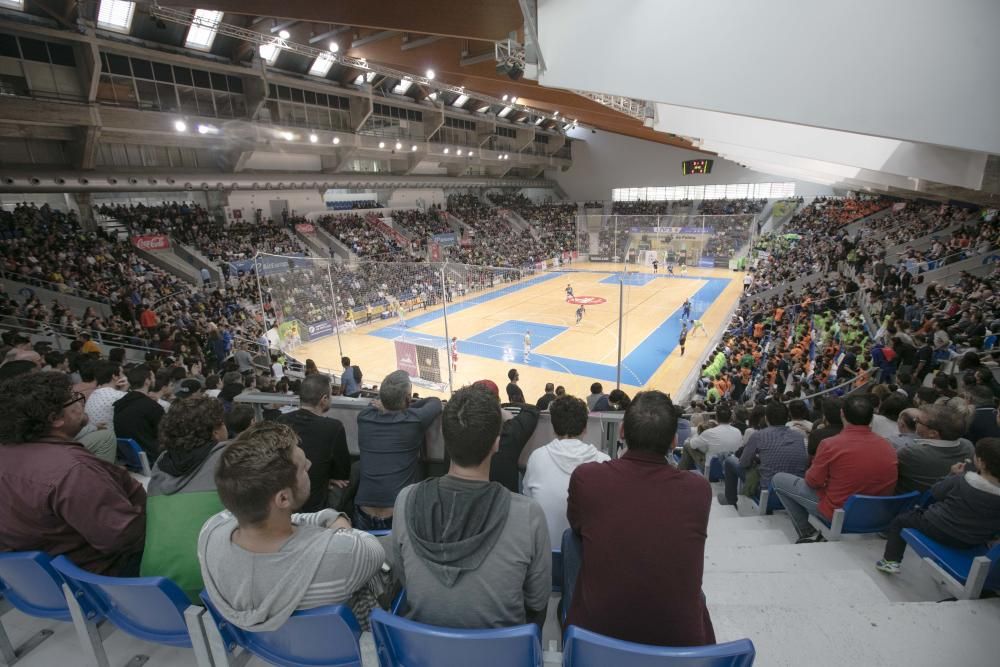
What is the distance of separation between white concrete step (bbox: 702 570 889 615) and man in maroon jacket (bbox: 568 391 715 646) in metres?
1.18

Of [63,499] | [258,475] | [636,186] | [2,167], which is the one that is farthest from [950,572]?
[636,186]

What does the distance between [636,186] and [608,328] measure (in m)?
32.8

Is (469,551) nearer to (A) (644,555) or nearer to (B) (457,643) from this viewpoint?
(B) (457,643)

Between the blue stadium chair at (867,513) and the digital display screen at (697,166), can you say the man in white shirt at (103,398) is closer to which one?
the blue stadium chair at (867,513)

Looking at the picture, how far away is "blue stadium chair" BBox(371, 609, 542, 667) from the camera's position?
57.8 inches

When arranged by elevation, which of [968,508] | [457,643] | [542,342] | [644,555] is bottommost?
[542,342]

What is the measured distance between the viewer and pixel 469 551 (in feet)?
5.30

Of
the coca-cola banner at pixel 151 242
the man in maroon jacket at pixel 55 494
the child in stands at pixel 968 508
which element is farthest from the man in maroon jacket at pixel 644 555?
the coca-cola banner at pixel 151 242

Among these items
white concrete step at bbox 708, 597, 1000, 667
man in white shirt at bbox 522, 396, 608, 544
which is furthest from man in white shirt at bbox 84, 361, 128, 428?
white concrete step at bbox 708, 597, 1000, 667

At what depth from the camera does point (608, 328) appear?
68.7ft

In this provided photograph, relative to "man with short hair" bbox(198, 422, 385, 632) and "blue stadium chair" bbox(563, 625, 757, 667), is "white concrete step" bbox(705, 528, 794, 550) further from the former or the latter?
"man with short hair" bbox(198, 422, 385, 632)

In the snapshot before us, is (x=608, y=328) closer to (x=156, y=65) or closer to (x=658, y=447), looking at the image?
(x=658, y=447)

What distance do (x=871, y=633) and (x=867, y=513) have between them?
1.28m

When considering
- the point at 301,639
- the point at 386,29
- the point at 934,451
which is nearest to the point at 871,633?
the point at 934,451
